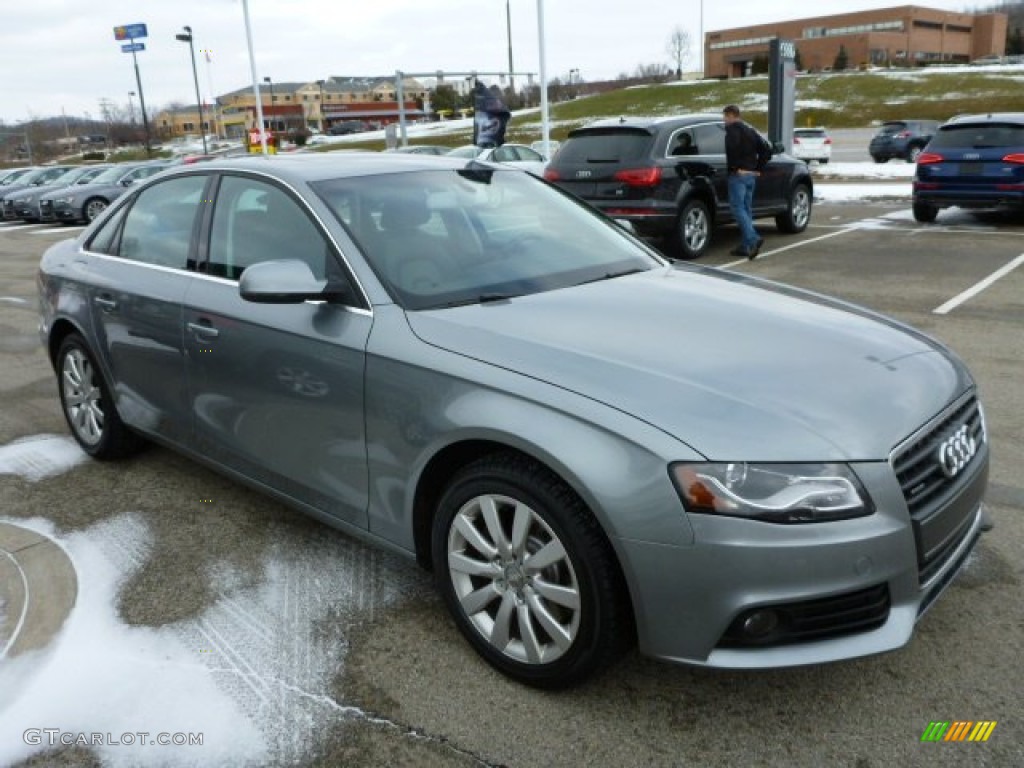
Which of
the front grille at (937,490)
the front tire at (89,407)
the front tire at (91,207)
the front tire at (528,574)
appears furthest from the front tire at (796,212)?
the front tire at (91,207)

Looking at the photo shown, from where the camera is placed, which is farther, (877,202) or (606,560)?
(877,202)

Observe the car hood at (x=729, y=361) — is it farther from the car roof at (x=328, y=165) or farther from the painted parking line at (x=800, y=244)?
the painted parking line at (x=800, y=244)

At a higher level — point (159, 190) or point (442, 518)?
point (159, 190)

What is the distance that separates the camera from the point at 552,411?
2.43 m

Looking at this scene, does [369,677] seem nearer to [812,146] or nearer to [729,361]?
[729,361]

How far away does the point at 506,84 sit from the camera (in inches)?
4333

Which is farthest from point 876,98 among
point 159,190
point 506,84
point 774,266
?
point 159,190

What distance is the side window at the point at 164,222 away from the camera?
3.93 meters

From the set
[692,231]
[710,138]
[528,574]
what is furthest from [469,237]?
[710,138]

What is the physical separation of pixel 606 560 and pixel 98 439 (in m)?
3.35

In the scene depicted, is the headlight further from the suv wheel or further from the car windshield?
the suv wheel

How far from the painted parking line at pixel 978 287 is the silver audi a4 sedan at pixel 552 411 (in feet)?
16.0

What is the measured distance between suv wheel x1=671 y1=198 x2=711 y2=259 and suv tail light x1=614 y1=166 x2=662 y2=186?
1.73 ft

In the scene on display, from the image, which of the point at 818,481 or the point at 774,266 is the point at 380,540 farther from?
the point at 774,266
